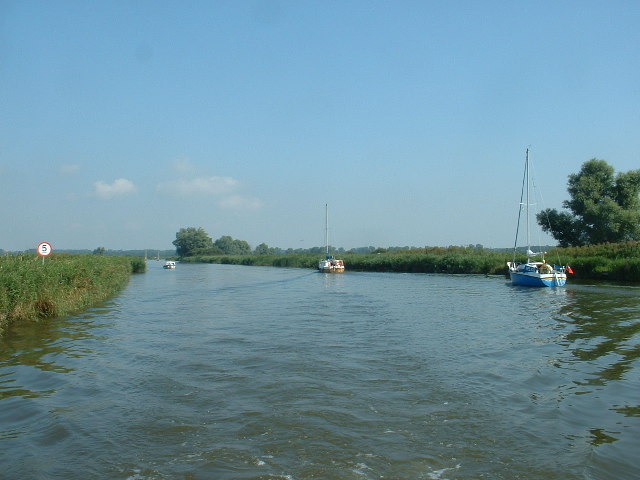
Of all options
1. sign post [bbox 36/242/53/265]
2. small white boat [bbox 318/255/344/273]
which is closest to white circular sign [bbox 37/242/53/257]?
sign post [bbox 36/242/53/265]

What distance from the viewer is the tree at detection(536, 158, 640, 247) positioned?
54688mm

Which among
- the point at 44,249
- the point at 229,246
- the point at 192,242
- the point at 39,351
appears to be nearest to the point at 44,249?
the point at 44,249

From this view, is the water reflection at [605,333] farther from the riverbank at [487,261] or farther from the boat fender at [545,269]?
the riverbank at [487,261]

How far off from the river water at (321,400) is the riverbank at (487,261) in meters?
23.2

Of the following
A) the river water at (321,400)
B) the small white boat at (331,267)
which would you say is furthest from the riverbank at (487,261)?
the river water at (321,400)

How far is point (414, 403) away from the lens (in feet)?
31.3

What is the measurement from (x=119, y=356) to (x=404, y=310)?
14.5 meters

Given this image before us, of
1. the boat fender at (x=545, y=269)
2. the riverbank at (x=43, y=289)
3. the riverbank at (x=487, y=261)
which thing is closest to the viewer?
the riverbank at (x=43, y=289)

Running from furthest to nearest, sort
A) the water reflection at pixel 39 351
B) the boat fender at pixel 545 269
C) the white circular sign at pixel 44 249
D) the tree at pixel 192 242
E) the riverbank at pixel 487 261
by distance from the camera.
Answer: the tree at pixel 192 242 → the riverbank at pixel 487 261 → the boat fender at pixel 545 269 → the white circular sign at pixel 44 249 → the water reflection at pixel 39 351

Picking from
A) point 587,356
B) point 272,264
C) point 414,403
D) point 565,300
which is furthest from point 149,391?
point 272,264

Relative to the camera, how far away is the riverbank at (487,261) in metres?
39.9

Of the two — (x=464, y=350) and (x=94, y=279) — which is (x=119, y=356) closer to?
(x=464, y=350)

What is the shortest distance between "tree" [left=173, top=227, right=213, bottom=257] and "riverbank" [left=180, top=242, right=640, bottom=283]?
63.7 metres

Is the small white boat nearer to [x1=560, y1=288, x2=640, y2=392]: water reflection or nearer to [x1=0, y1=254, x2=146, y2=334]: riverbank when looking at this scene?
[x1=560, y1=288, x2=640, y2=392]: water reflection
